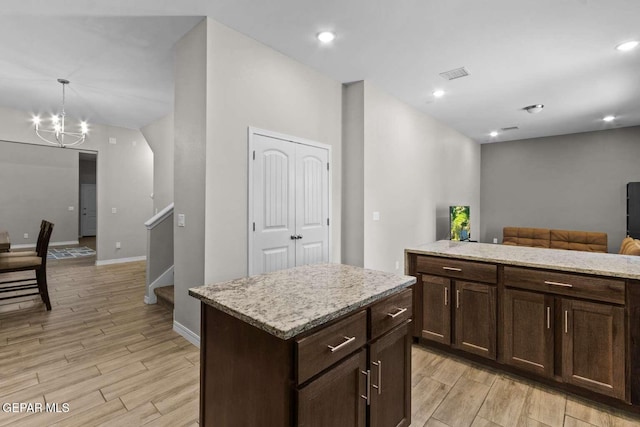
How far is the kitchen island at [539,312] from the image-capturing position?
189 centimetres

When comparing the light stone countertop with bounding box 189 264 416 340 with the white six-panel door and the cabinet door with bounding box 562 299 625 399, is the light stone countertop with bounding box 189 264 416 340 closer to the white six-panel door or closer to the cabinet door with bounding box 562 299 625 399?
the white six-panel door

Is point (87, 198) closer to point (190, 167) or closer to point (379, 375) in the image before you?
point (190, 167)

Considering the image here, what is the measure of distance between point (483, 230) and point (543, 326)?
6.07 meters

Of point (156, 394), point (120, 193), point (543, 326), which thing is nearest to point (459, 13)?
point (543, 326)

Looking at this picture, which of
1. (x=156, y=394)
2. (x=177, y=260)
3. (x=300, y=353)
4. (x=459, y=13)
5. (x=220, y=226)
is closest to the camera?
(x=300, y=353)

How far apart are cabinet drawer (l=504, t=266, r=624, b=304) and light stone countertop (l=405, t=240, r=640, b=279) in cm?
5

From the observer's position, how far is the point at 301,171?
3.36 m

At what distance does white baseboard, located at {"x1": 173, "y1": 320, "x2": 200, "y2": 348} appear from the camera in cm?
278

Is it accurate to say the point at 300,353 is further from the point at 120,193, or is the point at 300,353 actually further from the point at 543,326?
the point at 120,193

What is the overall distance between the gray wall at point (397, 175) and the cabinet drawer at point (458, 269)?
121cm

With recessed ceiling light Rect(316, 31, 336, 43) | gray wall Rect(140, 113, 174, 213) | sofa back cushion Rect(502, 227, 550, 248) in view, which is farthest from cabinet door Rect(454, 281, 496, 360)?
gray wall Rect(140, 113, 174, 213)

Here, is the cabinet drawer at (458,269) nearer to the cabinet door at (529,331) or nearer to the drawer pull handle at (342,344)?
the cabinet door at (529,331)

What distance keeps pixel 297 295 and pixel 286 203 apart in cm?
186

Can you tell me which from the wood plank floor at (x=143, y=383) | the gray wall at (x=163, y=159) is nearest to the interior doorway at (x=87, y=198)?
the gray wall at (x=163, y=159)
